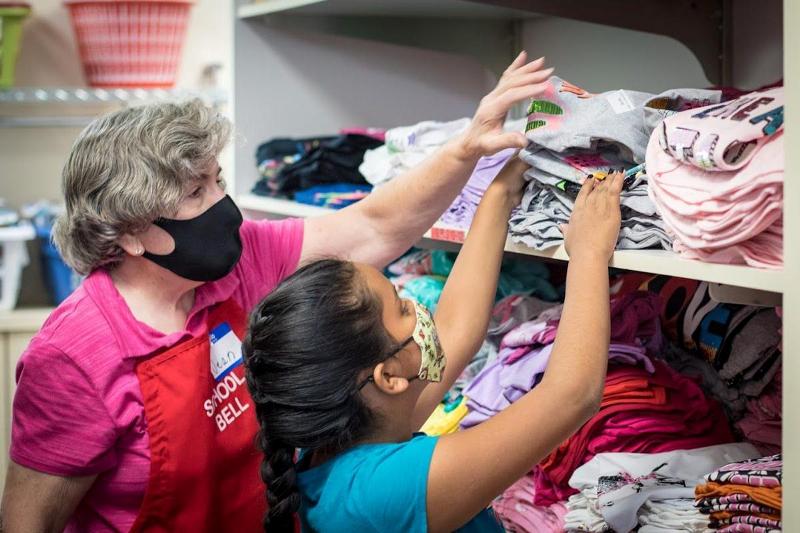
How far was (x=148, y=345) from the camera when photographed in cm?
147

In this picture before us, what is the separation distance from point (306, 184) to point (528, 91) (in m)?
0.87

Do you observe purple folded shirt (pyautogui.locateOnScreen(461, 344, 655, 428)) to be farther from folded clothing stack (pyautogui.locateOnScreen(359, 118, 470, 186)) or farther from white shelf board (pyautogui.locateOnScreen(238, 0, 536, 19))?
white shelf board (pyautogui.locateOnScreen(238, 0, 536, 19))

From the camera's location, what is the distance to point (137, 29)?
2869 millimetres

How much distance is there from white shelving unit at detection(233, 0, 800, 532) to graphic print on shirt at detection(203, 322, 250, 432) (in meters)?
0.36

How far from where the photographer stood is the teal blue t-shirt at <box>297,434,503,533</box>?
1.09 metres

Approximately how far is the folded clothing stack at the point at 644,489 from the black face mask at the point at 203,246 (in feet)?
1.94

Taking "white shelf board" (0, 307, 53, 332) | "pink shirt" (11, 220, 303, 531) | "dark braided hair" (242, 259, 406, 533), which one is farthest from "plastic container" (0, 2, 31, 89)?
"dark braided hair" (242, 259, 406, 533)

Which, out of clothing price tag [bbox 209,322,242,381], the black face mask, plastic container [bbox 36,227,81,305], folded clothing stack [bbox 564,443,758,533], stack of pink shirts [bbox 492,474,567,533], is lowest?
stack of pink shirts [bbox 492,474,567,533]

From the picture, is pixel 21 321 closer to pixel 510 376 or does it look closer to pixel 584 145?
pixel 510 376

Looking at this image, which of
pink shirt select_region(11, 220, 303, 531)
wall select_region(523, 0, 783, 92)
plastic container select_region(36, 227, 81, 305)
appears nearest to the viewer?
pink shirt select_region(11, 220, 303, 531)

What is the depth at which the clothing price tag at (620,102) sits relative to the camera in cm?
129

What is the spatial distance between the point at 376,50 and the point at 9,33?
3.98ft

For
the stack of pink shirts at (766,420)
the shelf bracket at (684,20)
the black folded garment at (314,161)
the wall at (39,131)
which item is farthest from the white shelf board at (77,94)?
the stack of pink shirts at (766,420)

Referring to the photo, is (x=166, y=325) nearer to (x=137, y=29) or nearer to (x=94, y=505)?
(x=94, y=505)
